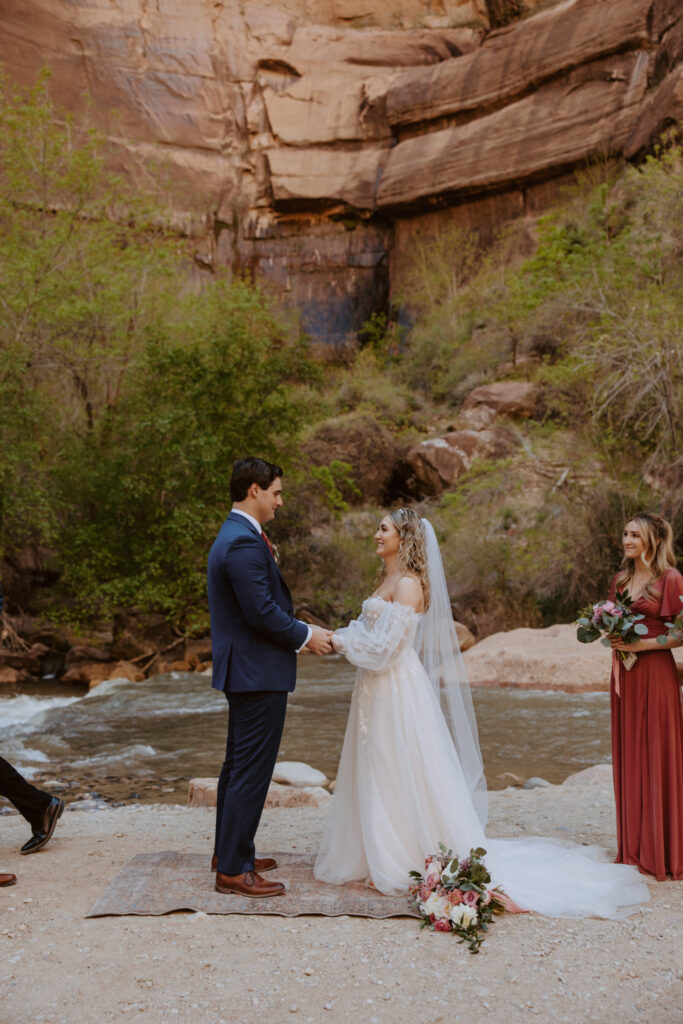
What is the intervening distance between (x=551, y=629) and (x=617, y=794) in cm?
1035

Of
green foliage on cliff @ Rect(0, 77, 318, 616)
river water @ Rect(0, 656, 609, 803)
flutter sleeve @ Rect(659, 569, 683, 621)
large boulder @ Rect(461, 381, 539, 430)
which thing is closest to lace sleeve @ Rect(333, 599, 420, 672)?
flutter sleeve @ Rect(659, 569, 683, 621)

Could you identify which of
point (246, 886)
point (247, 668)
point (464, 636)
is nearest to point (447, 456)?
point (464, 636)

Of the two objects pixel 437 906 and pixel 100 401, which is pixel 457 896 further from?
pixel 100 401

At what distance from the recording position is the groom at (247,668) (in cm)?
432

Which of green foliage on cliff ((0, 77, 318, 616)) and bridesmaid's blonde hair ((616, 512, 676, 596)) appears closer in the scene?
bridesmaid's blonde hair ((616, 512, 676, 596))

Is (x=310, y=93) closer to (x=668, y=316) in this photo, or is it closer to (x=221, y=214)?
(x=221, y=214)

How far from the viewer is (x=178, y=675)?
15.7 metres

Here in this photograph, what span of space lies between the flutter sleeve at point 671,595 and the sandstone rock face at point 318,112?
99.7 ft

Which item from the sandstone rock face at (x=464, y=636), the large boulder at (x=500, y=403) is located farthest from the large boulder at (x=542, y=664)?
the large boulder at (x=500, y=403)

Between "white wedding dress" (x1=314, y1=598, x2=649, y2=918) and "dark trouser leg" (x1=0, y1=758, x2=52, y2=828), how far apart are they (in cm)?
169

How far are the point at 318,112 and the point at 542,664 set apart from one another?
31358 mm

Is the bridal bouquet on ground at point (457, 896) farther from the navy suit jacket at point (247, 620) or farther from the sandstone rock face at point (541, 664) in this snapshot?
the sandstone rock face at point (541, 664)

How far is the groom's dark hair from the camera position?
451 centimetres

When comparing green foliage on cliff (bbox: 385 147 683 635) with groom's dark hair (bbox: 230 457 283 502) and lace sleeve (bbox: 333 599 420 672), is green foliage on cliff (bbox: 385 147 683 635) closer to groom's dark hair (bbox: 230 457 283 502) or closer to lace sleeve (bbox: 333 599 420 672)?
lace sleeve (bbox: 333 599 420 672)
